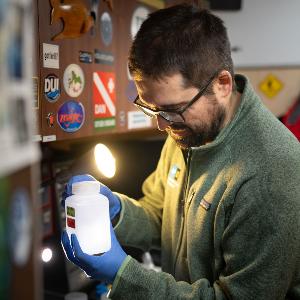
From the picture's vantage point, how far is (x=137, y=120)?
1530 millimetres

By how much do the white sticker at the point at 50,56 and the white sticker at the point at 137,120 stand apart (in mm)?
429

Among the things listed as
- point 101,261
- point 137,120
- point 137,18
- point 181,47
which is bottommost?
point 101,261

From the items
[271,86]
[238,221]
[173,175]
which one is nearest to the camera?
[238,221]

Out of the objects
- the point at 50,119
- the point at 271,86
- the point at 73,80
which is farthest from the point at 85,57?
the point at 271,86

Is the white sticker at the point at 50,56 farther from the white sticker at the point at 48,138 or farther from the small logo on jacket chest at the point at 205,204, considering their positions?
the small logo on jacket chest at the point at 205,204

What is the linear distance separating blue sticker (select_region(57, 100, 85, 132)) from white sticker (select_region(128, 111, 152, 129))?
29 centimetres

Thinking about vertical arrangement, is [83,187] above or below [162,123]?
below

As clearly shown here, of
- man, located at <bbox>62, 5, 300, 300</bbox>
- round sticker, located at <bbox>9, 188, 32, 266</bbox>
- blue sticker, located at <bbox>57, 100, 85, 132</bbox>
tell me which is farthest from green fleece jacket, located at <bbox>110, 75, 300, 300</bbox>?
round sticker, located at <bbox>9, 188, 32, 266</bbox>

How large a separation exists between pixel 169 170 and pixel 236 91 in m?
0.37

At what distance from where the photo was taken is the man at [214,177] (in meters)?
0.99

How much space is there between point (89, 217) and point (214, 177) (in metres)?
0.37

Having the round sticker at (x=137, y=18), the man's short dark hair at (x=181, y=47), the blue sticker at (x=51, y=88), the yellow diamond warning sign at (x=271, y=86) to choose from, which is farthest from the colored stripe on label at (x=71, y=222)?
the yellow diamond warning sign at (x=271, y=86)

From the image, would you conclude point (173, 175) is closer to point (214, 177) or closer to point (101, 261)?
point (214, 177)

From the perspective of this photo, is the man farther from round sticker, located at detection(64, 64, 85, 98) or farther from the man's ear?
round sticker, located at detection(64, 64, 85, 98)
